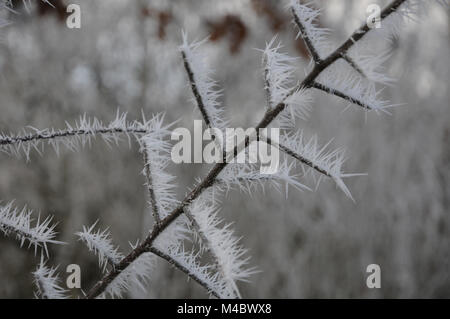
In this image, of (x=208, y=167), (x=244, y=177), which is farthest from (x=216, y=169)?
(x=208, y=167)

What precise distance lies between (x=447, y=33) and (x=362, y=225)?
46.6 inches

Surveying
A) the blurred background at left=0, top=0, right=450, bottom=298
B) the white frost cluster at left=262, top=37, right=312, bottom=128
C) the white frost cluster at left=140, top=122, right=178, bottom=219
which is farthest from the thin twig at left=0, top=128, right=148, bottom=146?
the blurred background at left=0, top=0, right=450, bottom=298

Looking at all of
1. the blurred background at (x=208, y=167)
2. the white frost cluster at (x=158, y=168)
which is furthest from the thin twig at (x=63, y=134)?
the blurred background at (x=208, y=167)

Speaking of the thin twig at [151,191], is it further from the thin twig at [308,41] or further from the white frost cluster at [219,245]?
the thin twig at [308,41]

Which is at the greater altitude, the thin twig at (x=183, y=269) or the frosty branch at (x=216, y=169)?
the frosty branch at (x=216, y=169)

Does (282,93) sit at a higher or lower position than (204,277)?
higher

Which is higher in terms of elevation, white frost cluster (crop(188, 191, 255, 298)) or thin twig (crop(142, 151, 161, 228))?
thin twig (crop(142, 151, 161, 228))

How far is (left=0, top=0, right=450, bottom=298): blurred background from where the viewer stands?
1.51 meters

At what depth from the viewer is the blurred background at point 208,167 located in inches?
59.6

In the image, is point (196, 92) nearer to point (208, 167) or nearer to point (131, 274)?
point (131, 274)

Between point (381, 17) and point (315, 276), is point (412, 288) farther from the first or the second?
point (381, 17)

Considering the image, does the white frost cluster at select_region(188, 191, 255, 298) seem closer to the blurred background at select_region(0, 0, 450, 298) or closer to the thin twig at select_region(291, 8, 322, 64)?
the thin twig at select_region(291, 8, 322, 64)

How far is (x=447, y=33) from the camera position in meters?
1.97

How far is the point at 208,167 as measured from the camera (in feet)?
5.60
